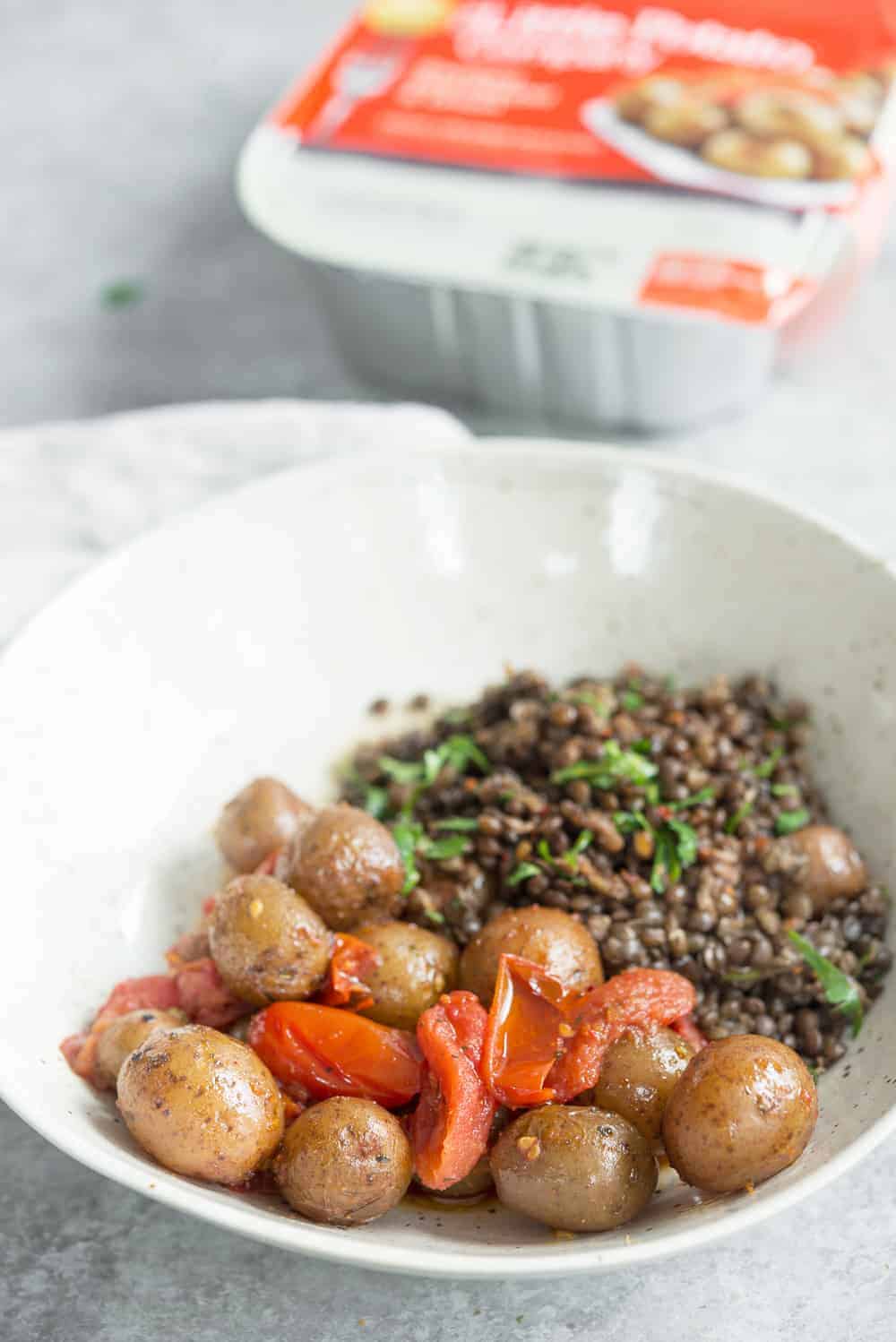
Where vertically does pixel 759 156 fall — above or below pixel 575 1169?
above

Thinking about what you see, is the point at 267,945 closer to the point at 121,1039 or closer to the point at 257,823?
the point at 121,1039

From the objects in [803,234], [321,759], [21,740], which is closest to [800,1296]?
[321,759]

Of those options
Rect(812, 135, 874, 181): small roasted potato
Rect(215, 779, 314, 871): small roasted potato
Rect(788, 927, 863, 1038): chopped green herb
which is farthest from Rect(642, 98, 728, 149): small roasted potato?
Rect(788, 927, 863, 1038): chopped green herb

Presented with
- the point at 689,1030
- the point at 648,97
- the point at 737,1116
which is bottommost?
the point at 689,1030

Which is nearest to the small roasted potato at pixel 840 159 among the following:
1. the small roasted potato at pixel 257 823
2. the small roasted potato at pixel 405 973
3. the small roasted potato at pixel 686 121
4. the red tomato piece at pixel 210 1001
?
the small roasted potato at pixel 686 121

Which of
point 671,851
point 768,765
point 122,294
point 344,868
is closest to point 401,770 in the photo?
point 344,868

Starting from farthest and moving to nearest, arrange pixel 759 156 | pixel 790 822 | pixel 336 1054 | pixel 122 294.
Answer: pixel 122 294 → pixel 759 156 → pixel 790 822 → pixel 336 1054

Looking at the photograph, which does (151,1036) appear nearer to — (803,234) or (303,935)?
(303,935)
